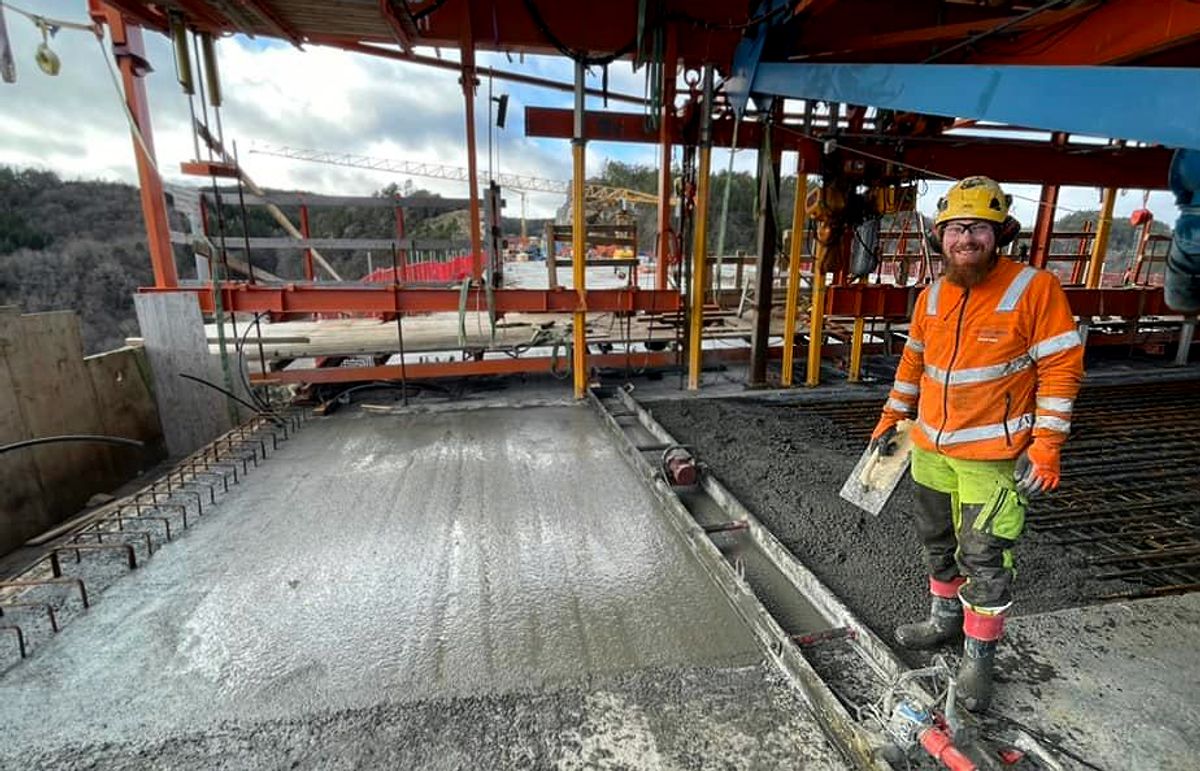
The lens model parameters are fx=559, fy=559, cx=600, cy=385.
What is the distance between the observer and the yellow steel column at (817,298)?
5.80 meters

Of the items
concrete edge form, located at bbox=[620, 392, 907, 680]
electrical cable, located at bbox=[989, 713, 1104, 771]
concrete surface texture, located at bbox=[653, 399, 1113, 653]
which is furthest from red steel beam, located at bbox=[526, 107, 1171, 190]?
electrical cable, located at bbox=[989, 713, 1104, 771]

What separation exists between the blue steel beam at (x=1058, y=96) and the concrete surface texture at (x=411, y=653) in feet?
7.76

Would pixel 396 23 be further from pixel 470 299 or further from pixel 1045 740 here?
pixel 1045 740

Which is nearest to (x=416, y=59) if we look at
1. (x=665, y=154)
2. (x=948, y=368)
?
(x=665, y=154)

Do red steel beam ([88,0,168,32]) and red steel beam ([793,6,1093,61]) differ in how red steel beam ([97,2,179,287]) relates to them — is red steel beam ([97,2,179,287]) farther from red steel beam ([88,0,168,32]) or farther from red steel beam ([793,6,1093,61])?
red steel beam ([793,6,1093,61])

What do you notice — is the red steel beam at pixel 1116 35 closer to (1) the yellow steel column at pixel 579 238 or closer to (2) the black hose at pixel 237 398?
(1) the yellow steel column at pixel 579 238

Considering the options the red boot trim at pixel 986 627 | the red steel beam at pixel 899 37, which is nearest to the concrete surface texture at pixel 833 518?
the red boot trim at pixel 986 627

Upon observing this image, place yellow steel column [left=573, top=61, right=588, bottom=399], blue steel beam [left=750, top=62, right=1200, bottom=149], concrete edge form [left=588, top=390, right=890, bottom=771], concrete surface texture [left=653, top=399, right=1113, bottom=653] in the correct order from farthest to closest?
1. yellow steel column [left=573, top=61, right=588, bottom=399]
2. concrete surface texture [left=653, top=399, right=1113, bottom=653]
3. concrete edge form [left=588, top=390, right=890, bottom=771]
4. blue steel beam [left=750, top=62, right=1200, bottom=149]

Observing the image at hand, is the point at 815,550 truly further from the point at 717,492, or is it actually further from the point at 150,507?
the point at 150,507

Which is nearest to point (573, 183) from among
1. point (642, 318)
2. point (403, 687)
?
point (642, 318)

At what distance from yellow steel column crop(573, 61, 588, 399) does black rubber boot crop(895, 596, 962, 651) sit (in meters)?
4.17

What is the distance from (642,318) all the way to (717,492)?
476 centimetres

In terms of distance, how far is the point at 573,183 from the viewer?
5.51 m

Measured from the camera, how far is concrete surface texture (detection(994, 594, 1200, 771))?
193 centimetres
